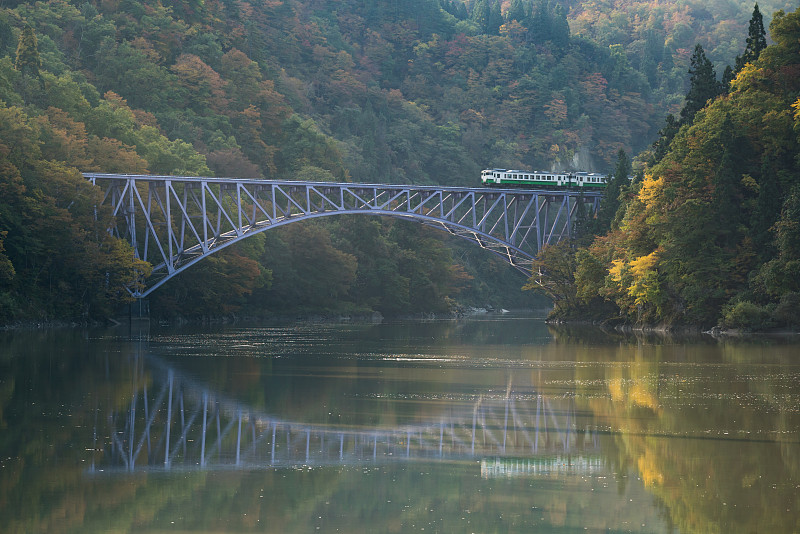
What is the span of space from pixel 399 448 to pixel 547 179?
278ft

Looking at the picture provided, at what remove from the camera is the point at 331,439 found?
800 inches

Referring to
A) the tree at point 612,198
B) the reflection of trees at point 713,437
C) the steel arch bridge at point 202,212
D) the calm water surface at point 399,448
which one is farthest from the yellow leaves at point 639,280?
the reflection of trees at point 713,437

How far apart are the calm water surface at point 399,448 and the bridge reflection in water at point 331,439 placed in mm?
61

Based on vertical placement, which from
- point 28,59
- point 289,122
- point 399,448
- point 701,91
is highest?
point 289,122

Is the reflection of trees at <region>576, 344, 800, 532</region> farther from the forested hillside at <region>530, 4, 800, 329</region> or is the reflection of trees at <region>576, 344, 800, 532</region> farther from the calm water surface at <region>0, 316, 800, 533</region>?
the forested hillside at <region>530, 4, 800, 329</region>

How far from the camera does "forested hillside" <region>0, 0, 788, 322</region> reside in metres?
73.5

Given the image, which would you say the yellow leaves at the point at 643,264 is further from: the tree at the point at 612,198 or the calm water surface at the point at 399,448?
the calm water surface at the point at 399,448

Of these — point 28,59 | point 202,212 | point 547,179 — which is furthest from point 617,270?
point 28,59

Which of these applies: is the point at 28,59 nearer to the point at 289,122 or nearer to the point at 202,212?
the point at 202,212

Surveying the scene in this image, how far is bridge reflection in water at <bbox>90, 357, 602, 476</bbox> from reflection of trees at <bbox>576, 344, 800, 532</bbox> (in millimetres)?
1075

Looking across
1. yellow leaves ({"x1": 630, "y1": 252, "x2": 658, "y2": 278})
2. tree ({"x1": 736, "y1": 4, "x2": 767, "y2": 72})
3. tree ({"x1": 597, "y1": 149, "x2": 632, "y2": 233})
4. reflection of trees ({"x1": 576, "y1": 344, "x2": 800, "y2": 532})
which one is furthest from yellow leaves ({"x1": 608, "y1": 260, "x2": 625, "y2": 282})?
reflection of trees ({"x1": 576, "y1": 344, "x2": 800, "y2": 532})

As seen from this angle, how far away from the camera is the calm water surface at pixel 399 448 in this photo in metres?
14.3

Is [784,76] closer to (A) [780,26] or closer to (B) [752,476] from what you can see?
(A) [780,26]

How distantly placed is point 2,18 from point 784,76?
73.1 meters
